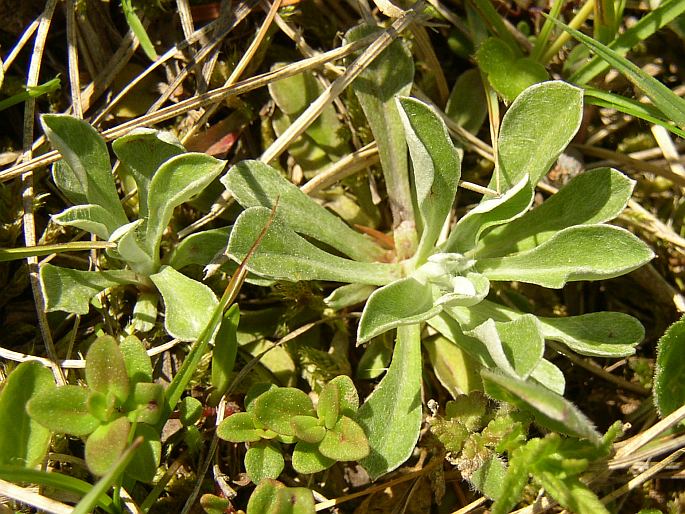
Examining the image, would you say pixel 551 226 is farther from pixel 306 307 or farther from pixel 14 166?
pixel 14 166

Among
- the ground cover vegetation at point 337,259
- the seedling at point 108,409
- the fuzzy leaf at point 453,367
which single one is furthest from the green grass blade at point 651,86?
the seedling at point 108,409

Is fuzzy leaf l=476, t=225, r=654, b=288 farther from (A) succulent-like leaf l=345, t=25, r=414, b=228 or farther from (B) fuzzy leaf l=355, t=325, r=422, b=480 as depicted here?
(A) succulent-like leaf l=345, t=25, r=414, b=228

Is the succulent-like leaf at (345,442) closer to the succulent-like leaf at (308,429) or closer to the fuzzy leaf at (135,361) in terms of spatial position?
the succulent-like leaf at (308,429)

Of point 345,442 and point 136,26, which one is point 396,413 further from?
point 136,26

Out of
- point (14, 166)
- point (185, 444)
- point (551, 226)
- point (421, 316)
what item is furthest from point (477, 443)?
point (14, 166)

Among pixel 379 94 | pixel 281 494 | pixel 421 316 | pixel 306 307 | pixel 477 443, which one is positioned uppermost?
pixel 379 94

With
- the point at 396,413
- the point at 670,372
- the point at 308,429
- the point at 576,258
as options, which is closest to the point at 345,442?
the point at 308,429

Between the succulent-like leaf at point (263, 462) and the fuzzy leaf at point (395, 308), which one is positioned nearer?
the fuzzy leaf at point (395, 308)
